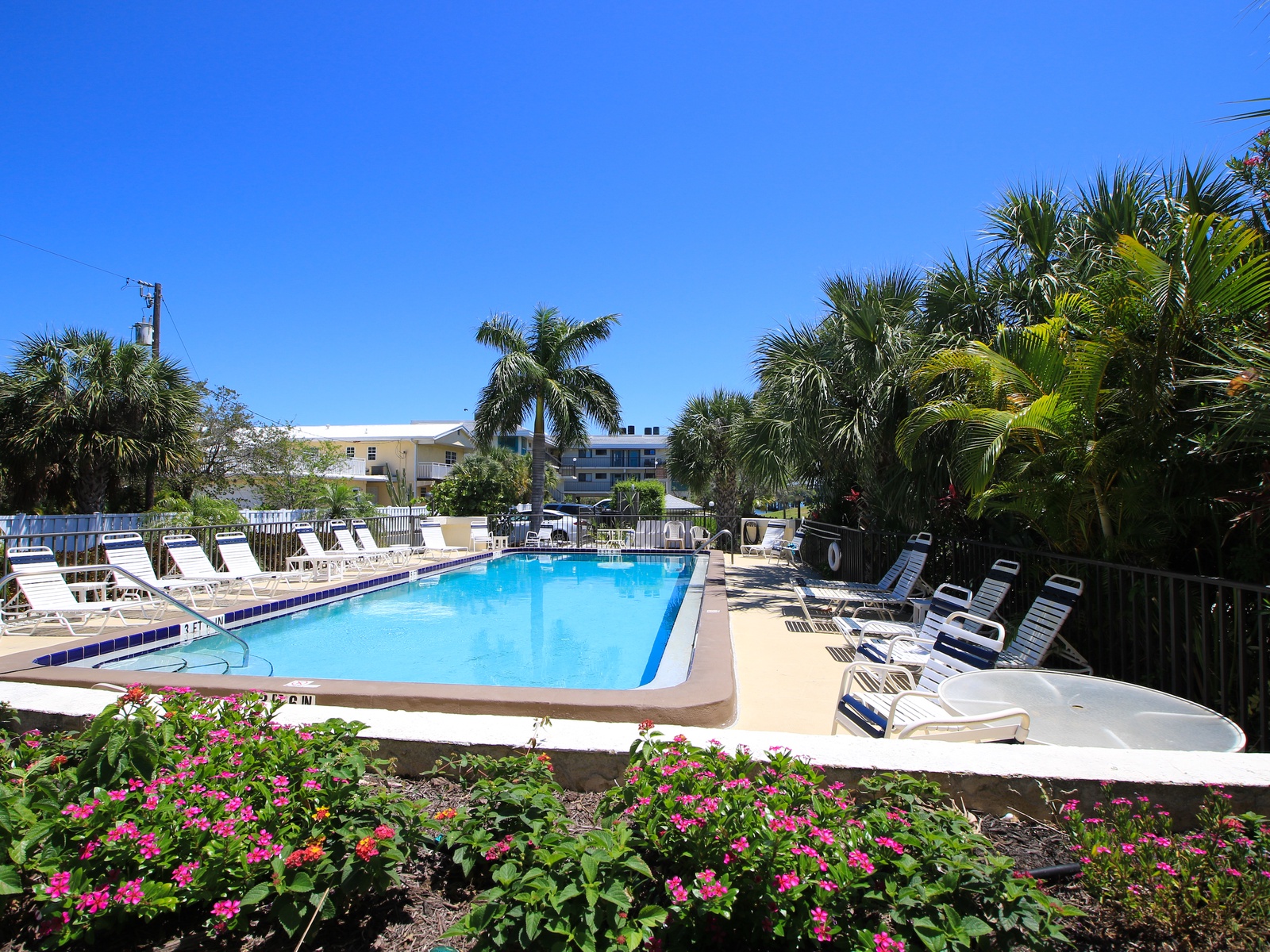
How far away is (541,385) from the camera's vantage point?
20312 mm

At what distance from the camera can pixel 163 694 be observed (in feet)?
8.88

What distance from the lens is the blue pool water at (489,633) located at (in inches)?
281

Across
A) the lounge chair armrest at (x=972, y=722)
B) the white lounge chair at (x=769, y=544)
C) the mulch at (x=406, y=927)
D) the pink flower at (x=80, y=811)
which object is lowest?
the white lounge chair at (x=769, y=544)

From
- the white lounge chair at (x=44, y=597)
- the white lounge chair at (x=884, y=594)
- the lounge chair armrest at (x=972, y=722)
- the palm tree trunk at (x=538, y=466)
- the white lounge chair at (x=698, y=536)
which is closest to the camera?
the lounge chair armrest at (x=972, y=722)

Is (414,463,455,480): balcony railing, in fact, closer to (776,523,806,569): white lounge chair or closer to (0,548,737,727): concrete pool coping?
(776,523,806,569): white lounge chair

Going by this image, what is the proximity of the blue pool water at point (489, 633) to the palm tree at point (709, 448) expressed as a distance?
10.6 m

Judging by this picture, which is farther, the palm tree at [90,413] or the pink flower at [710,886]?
the palm tree at [90,413]

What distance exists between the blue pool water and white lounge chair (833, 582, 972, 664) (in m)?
2.14

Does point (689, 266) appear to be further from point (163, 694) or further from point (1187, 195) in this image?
point (163, 694)

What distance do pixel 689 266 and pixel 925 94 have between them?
38.0ft

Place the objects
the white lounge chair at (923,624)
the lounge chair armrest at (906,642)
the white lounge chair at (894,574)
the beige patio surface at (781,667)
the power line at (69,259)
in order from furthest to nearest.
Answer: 1. the power line at (69,259)
2. the white lounge chair at (894,574)
3. the white lounge chair at (923,624)
4. the lounge chair armrest at (906,642)
5. the beige patio surface at (781,667)

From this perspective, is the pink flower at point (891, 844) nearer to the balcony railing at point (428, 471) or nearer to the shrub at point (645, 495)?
the shrub at point (645, 495)

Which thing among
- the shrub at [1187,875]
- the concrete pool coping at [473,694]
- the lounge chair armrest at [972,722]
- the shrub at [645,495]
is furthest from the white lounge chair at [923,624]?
the shrub at [645,495]

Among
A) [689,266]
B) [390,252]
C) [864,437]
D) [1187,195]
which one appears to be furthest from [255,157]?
[1187,195]
